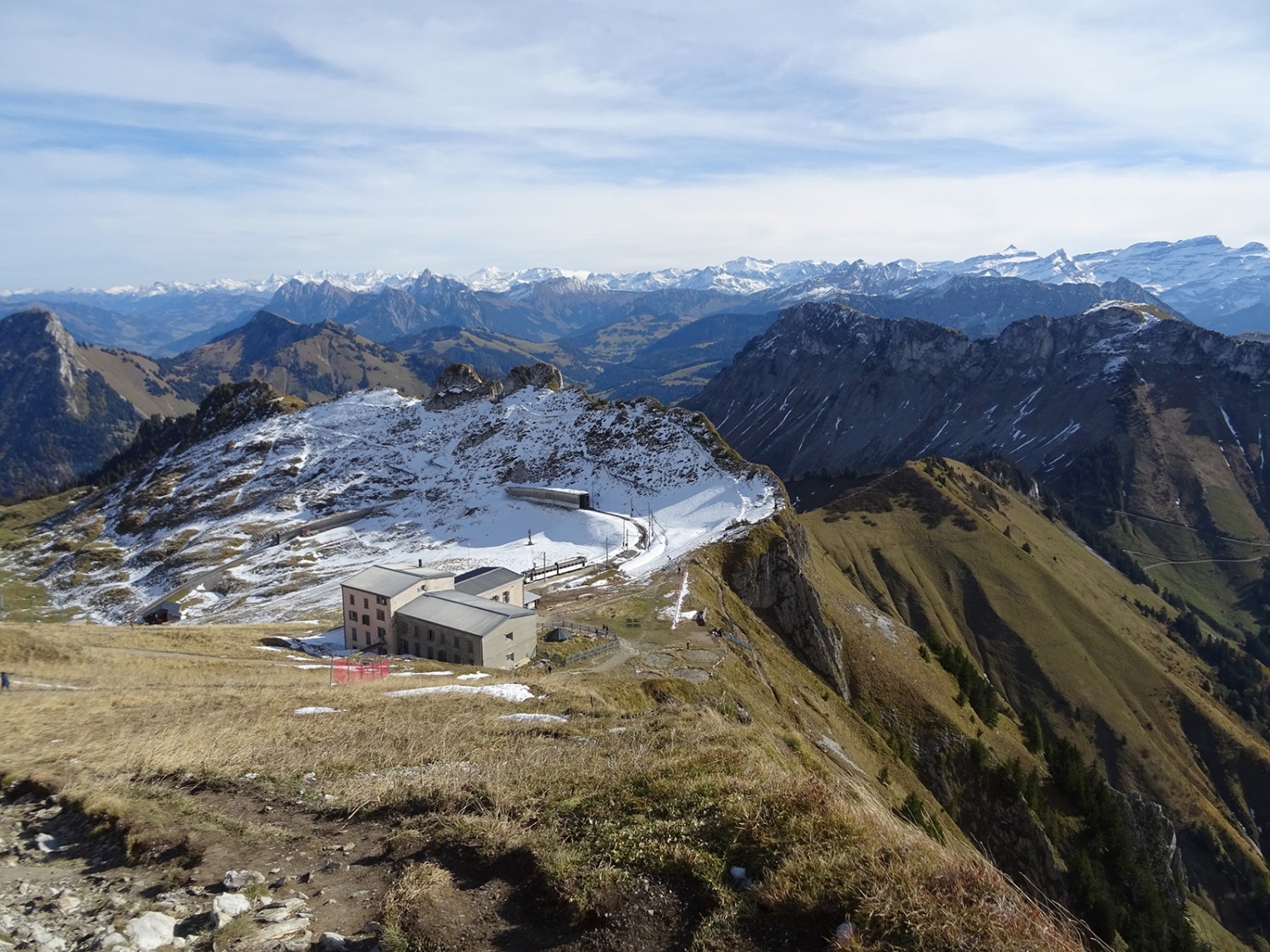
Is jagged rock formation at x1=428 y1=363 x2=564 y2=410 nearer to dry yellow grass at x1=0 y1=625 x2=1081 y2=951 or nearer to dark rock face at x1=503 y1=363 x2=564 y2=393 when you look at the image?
dark rock face at x1=503 y1=363 x2=564 y2=393

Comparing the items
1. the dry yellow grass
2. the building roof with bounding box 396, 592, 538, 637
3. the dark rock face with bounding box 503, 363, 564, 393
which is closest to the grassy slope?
the building roof with bounding box 396, 592, 538, 637

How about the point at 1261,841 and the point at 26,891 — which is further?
the point at 1261,841

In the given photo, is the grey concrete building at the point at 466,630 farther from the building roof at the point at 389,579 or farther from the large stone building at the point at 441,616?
the building roof at the point at 389,579

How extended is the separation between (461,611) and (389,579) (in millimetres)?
11506

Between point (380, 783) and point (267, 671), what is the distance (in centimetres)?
3525

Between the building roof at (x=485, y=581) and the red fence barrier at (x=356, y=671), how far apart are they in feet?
59.0

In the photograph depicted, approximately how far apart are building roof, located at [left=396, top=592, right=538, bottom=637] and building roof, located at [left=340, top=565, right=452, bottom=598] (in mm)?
1904

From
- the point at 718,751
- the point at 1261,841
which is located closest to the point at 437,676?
the point at 718,751

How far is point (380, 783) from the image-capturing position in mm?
14094

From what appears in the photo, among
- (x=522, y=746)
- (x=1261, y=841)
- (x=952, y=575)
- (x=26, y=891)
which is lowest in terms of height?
(x=1261, y=841)

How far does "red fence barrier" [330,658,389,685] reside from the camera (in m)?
41.3

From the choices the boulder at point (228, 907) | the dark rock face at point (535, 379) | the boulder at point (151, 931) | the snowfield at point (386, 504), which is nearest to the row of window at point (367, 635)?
the snowfield at point (386, 504)

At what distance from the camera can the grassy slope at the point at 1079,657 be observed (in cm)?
14062

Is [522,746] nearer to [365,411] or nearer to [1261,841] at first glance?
[365,411]
